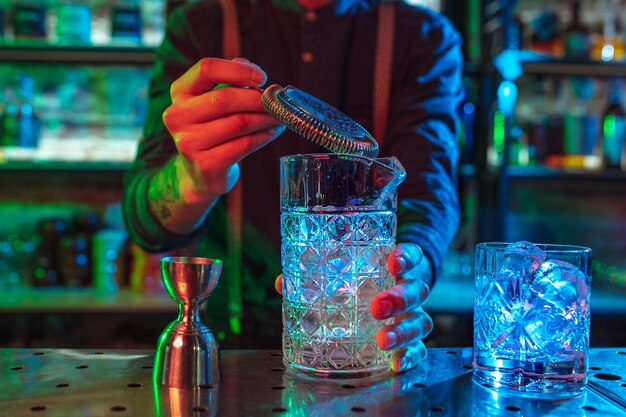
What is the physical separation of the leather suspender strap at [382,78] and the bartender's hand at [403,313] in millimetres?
693

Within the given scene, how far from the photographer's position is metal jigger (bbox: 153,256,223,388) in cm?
82

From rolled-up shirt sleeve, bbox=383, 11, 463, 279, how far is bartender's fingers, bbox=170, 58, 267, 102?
447 mm

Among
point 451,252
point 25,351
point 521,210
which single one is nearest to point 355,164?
point 25,351

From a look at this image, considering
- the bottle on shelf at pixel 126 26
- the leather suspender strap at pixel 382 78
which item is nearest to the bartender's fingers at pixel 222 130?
the leather suspender strap at pixel 382 78

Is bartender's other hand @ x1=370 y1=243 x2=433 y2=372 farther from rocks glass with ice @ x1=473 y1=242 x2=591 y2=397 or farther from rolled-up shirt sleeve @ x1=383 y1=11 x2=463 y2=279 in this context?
rolled-up shirt sleeve @ x1=383 y1=11 x2=463 y2=279

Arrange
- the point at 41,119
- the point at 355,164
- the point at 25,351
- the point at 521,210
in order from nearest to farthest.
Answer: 1. the point at 355,164
2. the point at 25,351
3. the point at 41,119
4. the point at 521,210

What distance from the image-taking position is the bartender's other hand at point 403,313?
0.82m

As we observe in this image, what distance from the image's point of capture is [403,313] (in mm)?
866

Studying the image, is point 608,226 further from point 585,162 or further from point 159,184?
point 159,184

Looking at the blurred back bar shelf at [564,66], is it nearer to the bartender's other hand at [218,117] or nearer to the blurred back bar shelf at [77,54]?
the blurred back bar shelf at [77,54]

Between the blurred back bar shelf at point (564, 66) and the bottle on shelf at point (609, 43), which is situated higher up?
the bottle on shelf at point (609, 43)

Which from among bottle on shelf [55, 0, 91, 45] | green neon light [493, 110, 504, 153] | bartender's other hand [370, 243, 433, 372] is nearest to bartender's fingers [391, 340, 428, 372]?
bartender's other hand [370, 243, 433, 372]

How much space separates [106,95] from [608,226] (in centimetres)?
238

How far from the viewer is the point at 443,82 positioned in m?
1.56
